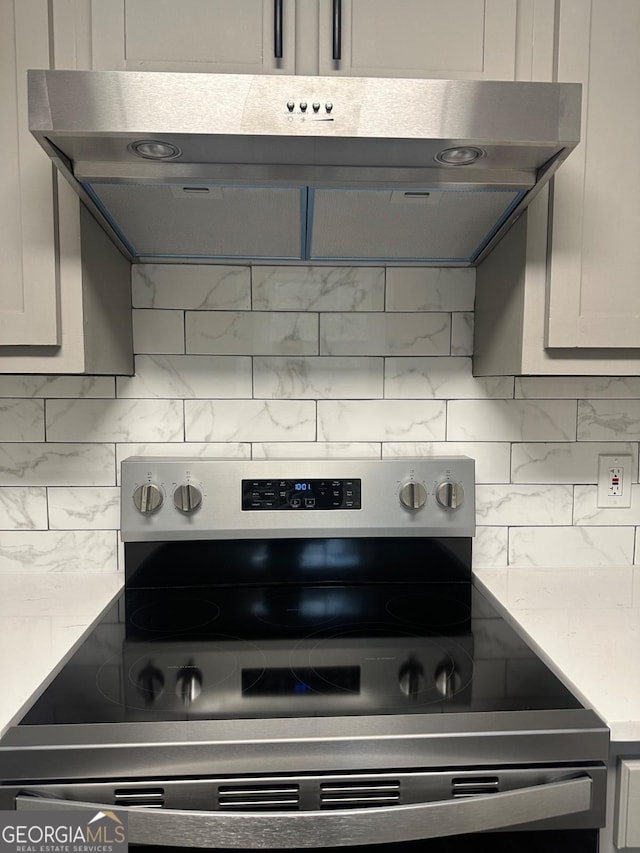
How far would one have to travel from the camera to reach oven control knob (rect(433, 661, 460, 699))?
2.74 feet

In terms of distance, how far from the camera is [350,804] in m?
0.73

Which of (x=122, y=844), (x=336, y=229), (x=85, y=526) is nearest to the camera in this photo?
(x=122, y=844)

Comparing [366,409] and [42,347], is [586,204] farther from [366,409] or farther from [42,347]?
[42,347]

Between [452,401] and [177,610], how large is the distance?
2.57 feet

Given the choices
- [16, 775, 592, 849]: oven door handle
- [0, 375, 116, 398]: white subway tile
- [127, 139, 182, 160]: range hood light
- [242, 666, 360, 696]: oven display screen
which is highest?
[127, 139, 182, 160]: range hood light

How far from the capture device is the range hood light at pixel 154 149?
2.69 feet

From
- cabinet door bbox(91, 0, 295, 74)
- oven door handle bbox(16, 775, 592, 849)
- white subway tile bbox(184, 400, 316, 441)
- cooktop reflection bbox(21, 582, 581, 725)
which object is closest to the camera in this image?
oven door handle bbox(16, 775, 592, 849)

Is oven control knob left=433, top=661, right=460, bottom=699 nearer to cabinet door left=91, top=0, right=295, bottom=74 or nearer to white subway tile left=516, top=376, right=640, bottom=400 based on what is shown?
white subway tile left=516, top=376, right=640, bottom=400

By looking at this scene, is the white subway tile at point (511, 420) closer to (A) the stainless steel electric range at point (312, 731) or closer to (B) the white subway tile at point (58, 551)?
(A) the stainless steel electric range at point (312, 731)

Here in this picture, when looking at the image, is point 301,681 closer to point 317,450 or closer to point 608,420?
point 317,450

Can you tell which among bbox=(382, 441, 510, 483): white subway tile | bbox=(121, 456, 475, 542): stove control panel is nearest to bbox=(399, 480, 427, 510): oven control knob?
bbox=(121, 456, 475, 542): stove control panel

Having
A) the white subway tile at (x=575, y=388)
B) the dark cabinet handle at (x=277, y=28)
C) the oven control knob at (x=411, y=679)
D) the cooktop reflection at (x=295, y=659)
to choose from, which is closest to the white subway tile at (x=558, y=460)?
the white subway tile at (x=575, y=388)

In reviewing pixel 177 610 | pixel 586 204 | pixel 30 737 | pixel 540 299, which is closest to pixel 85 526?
pixel 177 610

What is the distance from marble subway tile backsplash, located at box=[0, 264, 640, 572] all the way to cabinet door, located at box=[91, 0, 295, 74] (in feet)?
1.46
